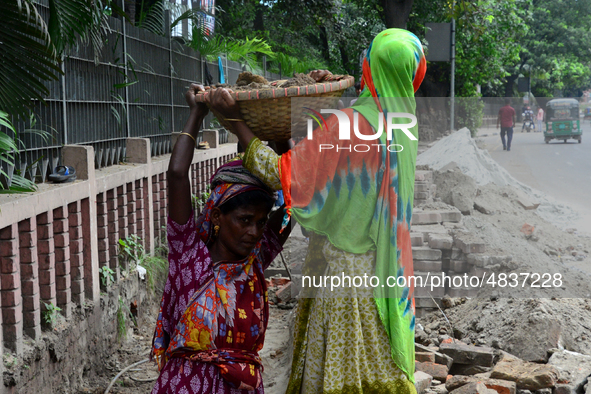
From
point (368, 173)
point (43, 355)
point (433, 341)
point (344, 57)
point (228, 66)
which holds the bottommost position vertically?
point (433, 341)

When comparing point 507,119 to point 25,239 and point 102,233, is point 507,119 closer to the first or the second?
point 102,233

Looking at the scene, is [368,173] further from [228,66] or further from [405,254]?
[228,66]

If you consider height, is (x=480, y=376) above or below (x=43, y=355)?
below

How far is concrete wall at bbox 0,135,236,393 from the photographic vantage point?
3074mm

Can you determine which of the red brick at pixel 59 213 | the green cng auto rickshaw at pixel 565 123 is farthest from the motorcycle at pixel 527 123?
the red brick at pixel 59 213

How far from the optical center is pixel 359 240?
2.26 m

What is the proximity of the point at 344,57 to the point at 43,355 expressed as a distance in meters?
17.0

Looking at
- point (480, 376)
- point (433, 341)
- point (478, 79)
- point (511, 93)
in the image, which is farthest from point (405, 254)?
point (511, 93)

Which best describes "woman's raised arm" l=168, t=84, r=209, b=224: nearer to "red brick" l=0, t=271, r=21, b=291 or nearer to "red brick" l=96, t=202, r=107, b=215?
"red brick" l=0, t=271, r=21, b=291

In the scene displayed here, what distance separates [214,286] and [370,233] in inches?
25.3

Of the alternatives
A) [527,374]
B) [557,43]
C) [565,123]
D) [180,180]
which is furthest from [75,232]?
[557,43]

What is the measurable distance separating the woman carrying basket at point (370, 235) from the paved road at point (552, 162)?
3908 millimetres

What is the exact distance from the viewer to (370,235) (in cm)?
226

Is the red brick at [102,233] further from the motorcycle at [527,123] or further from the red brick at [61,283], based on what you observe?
the motorcycle at [527,123]
